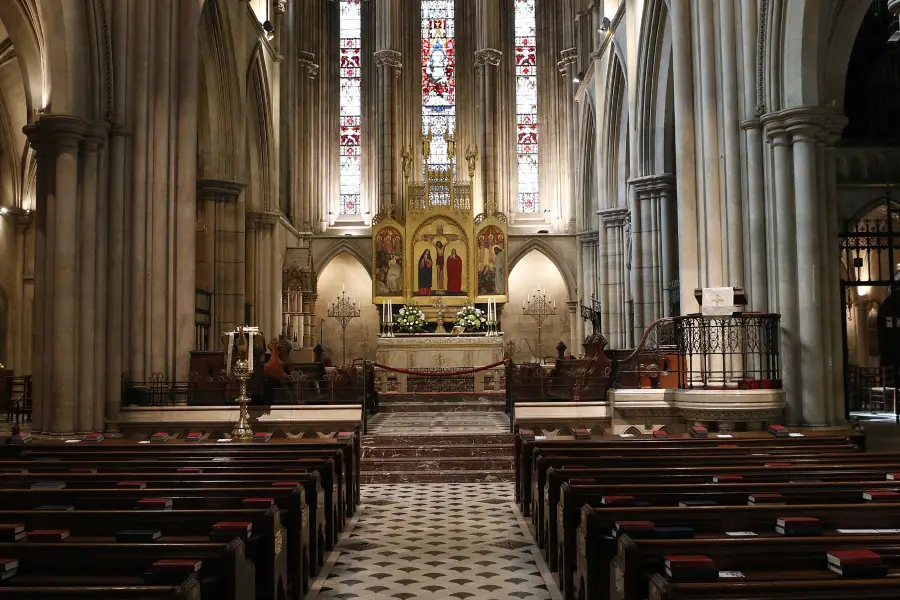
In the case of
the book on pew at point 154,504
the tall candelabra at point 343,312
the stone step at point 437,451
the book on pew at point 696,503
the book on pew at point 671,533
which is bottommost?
the stone step at point 437,451

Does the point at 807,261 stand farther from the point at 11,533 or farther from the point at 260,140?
the point at 260,140

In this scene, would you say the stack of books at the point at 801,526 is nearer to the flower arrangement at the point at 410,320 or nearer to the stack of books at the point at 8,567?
the stack of books at the point at 8,567

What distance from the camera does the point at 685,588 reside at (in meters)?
3.47

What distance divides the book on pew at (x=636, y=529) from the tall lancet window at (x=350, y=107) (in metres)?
28.5

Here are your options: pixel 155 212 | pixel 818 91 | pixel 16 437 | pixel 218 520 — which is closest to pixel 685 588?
pixel 218 520

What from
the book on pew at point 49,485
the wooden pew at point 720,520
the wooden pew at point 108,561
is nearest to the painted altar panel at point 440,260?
the book on pew at point 49,485

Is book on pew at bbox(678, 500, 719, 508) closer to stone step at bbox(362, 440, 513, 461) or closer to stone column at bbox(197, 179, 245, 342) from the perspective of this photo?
stone step at bbox(362, 440, 513, 461)

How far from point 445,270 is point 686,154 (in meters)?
13.9

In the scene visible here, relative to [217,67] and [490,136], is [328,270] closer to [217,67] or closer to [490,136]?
[490,136]

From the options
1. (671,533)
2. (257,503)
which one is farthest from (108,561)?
(671,533)

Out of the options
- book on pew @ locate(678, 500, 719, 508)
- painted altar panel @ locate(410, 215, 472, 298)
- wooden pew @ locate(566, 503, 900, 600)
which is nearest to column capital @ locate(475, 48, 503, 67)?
painted altar panel @ locate(410, 215, 472, 298)

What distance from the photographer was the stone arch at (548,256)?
31.7 metres

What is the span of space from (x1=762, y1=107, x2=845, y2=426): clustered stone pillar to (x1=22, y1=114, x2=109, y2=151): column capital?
34.4 feet

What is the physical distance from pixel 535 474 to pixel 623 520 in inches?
147
